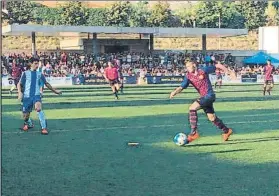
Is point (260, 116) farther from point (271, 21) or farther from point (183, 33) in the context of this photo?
point (271, 21)

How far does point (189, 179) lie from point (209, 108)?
4.41m

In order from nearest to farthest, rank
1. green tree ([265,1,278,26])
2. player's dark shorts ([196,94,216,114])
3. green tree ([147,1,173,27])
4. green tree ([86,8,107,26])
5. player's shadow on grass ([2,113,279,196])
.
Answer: player's shadow on grass ([2,113,279,196]), player's dark shorts ([196,94,216,114]), green tree ([86,8,107,26]), green tree ([147,1,173,27]), green tree ([265,1,278,26])

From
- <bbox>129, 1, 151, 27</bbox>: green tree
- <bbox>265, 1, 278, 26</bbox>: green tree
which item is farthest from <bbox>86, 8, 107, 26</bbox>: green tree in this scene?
<bbox>265, 1, 278, 26</bbox>: green tree


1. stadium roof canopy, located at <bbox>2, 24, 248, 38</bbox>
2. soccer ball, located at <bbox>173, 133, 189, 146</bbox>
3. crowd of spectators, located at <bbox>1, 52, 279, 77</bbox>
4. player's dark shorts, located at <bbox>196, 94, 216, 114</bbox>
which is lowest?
crowd of spectators, located at <bbox>1, 52, 279, 77</bbox>

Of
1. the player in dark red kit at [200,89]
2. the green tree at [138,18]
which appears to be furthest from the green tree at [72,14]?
the player in dark red kit at [200,89]

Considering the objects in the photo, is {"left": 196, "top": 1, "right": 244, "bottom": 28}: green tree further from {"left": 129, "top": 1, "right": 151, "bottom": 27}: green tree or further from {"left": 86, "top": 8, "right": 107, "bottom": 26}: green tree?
{"left": 86, "top": 8, "right": 107, "bottom": 26}: green tree

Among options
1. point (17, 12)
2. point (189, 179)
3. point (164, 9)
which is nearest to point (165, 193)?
point (189, 179)

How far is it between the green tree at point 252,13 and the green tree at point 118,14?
18.5 meters

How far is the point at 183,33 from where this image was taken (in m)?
65.2

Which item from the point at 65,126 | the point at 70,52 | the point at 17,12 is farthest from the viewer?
the point at 17,12

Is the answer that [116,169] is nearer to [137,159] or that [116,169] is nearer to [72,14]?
[137,159]

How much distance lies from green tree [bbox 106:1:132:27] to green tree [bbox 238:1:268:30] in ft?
60.7

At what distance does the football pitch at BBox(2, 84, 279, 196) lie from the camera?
809 cm

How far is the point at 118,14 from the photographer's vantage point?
79.6 m
